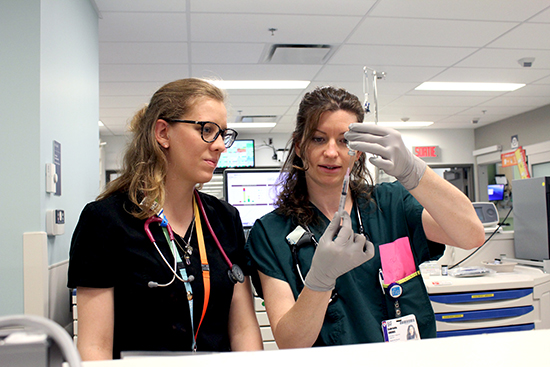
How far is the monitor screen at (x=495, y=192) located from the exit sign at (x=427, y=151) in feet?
4.18

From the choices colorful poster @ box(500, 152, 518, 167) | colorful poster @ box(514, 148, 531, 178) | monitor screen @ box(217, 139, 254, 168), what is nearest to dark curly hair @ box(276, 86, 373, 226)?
Result: monitor screen @ box(217, 139, 254, 168)

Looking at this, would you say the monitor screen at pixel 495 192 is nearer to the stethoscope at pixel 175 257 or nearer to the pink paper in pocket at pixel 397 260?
the pink paper in pocket at pixel 397 260

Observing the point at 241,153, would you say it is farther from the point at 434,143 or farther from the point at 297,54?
the point at 434,143

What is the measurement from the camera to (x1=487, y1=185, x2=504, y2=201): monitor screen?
8531 mm

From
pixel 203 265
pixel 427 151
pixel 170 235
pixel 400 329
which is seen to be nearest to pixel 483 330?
pixel 400 329

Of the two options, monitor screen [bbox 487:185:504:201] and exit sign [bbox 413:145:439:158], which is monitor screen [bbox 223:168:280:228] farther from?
monitor screen [bbox 487:185:504:201]

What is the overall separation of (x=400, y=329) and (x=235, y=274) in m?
0.51

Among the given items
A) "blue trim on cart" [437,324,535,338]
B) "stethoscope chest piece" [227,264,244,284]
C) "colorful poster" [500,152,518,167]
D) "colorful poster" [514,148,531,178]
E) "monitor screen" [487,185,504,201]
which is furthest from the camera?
"monitor screen" [487,185,504,201]

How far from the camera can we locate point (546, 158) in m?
6.93

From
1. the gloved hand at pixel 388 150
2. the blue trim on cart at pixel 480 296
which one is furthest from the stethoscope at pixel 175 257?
the blue trim on cart at pixel 480 296

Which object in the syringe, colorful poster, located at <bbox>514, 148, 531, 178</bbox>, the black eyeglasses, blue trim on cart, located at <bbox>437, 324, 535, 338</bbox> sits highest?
colorful poster, located at <bbox>514, 148, 531, 178</bbox>

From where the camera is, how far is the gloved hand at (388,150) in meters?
1.14

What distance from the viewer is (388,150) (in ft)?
3.74

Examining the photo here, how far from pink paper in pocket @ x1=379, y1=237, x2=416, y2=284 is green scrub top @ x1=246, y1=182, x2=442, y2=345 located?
2 centimetres
